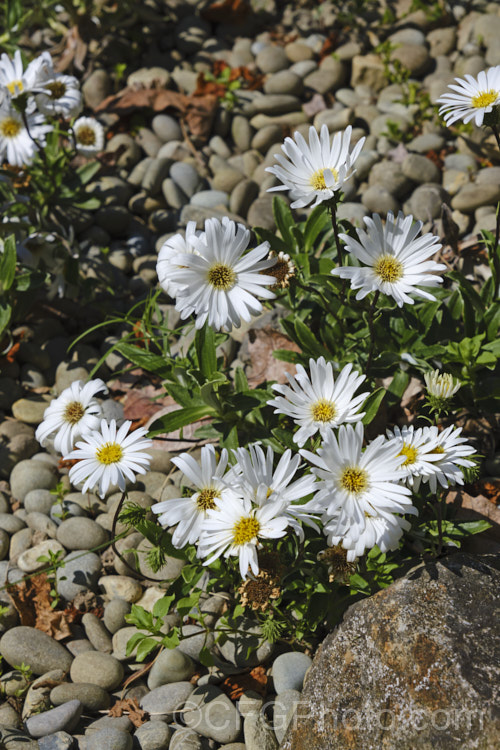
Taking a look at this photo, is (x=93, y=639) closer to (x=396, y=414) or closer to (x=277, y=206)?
(x=396, y=414)

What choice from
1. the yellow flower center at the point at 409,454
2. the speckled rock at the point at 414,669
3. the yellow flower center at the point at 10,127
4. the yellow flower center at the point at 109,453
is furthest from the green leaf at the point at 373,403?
the yellow flower center at the point at 10,127

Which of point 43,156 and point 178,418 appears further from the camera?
point 43,156

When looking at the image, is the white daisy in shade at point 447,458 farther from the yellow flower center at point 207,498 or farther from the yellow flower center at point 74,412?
the yellow flower center at point 74,412

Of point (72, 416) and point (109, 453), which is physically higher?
point (72, 416)

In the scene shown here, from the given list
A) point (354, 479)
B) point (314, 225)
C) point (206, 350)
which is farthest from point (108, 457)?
point (314, 225)

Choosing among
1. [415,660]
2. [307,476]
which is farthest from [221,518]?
[415,660]

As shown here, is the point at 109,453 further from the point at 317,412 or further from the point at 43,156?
the point at 43,156

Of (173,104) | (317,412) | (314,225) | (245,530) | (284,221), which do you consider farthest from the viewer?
(173,104)
